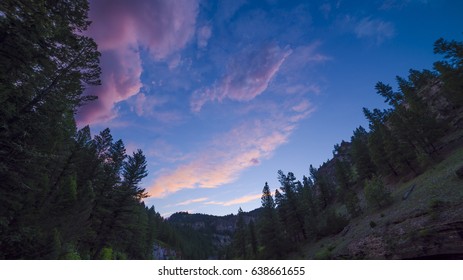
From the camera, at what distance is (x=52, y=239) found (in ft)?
55.4

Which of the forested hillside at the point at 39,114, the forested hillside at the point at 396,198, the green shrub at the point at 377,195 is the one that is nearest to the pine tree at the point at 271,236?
the forested hillside at the point at 396,198

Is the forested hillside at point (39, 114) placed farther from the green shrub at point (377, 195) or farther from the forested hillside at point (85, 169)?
the green shrub at point (377, 195)

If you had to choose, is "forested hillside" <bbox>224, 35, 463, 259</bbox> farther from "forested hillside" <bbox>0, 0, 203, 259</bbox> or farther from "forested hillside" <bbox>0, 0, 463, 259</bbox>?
"forested hillside" <bbox>0, 0, 203, 259</bbox>

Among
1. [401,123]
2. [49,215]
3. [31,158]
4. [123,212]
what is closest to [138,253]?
[123,212]

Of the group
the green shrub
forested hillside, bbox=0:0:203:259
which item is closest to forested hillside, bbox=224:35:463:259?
the green shrub

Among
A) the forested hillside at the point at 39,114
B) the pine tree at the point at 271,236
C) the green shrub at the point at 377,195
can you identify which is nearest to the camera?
the forested hillside at the point at 39,114

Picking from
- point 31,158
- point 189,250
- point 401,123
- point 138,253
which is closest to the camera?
point 31,158

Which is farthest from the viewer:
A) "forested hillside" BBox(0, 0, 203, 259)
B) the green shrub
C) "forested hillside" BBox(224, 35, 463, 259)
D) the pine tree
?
Result: the pine tree

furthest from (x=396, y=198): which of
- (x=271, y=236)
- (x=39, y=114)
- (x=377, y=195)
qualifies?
(x=39, y=114)

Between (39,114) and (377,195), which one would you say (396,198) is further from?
(39,114)

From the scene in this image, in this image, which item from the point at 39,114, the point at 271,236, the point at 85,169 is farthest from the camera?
the point at 271,236

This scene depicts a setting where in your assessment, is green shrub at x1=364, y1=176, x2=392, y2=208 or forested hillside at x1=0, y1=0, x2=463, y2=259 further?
green shrub at x1=364, y1=176, x2=392, y2=208

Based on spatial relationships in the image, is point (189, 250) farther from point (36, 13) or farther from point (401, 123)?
point (36, 13)
